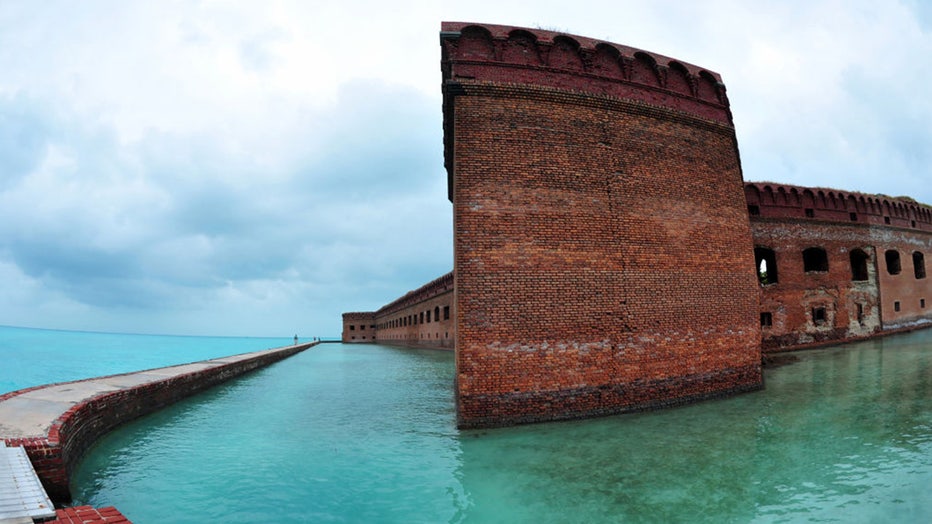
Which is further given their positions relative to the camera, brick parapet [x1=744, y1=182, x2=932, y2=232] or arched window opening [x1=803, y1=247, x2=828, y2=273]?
arched window opening [x1=803, y1=247, x2=828, y2=273]

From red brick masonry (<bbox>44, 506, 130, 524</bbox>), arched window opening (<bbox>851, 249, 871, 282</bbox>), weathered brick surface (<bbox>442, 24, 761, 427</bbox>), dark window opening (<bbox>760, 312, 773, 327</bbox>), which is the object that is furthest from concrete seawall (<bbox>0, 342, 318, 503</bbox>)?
arched window opening (<bbox>851, 249, 871, 282</bbox>)

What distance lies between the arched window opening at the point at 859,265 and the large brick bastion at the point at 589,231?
56.2ft

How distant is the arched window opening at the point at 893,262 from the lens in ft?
75.4

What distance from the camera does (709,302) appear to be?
8633mm

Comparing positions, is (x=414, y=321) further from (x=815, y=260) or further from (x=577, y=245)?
(x=577, y=245)

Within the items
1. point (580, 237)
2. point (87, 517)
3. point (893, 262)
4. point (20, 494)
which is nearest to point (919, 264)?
point (893, 262)

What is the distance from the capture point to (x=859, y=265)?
22.1m

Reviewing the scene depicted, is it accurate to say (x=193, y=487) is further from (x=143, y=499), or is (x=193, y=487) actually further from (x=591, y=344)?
(x=591, y=344)

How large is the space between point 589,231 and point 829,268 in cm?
1886

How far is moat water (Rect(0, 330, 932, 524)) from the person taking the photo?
13.4 feet

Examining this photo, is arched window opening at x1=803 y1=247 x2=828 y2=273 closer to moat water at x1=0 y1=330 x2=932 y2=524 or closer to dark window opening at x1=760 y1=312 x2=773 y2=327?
dark window opening at x1=760 y1=312 x2=773 y2=327

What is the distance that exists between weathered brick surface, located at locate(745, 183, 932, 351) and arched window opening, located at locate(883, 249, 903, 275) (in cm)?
16

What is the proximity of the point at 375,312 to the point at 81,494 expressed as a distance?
61413 millimetres

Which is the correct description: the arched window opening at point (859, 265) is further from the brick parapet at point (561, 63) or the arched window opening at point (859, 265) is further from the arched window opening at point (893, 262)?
the brick parapet at point (561, 63)
